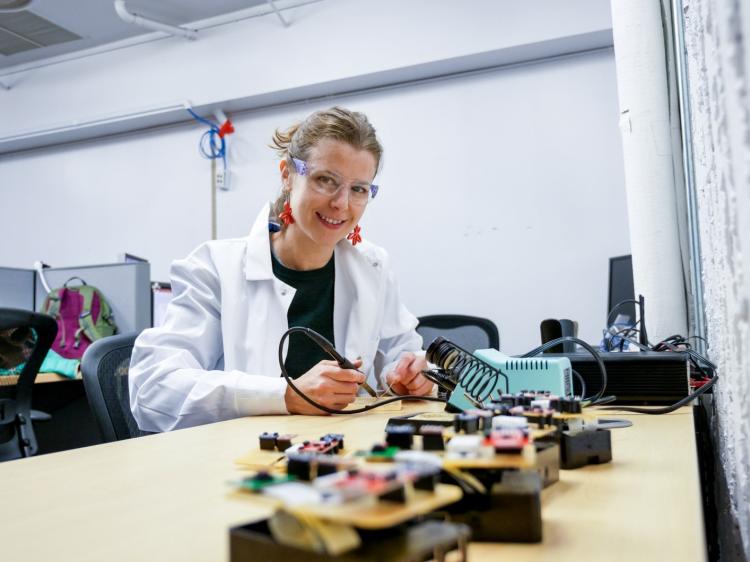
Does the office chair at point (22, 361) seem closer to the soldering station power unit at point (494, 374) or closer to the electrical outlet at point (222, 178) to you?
the soldering station power unit at point (494, 374)

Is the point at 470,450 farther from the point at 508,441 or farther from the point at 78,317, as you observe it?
the point at 78,317

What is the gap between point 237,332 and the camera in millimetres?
1314

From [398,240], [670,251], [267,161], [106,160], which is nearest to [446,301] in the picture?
[398,240]

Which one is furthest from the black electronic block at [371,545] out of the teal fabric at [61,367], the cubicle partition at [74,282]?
the cubicle partition at [74,282]

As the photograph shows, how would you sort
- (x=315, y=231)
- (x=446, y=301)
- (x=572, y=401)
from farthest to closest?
(x=446, y=301) < (x=315, y=231) < (x=572, y=401)

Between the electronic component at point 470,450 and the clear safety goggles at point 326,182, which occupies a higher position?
the clear safety goggles at point 326,182

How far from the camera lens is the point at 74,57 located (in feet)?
14.5

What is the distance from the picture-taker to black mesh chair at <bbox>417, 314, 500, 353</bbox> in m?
2.65

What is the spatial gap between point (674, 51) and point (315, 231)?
984 mm

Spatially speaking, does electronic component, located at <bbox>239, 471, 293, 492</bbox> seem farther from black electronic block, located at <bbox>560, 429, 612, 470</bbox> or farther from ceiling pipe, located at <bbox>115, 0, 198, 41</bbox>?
ceiling pipe, located at <bbox>115, 0, 198, 41</bbox>

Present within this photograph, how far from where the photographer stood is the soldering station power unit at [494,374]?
71 cm

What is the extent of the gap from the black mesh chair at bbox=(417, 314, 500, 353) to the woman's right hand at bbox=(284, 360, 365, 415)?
1.64 metres

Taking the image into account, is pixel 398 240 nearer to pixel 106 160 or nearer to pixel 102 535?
pixel 106 160

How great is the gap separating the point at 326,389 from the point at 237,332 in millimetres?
394
